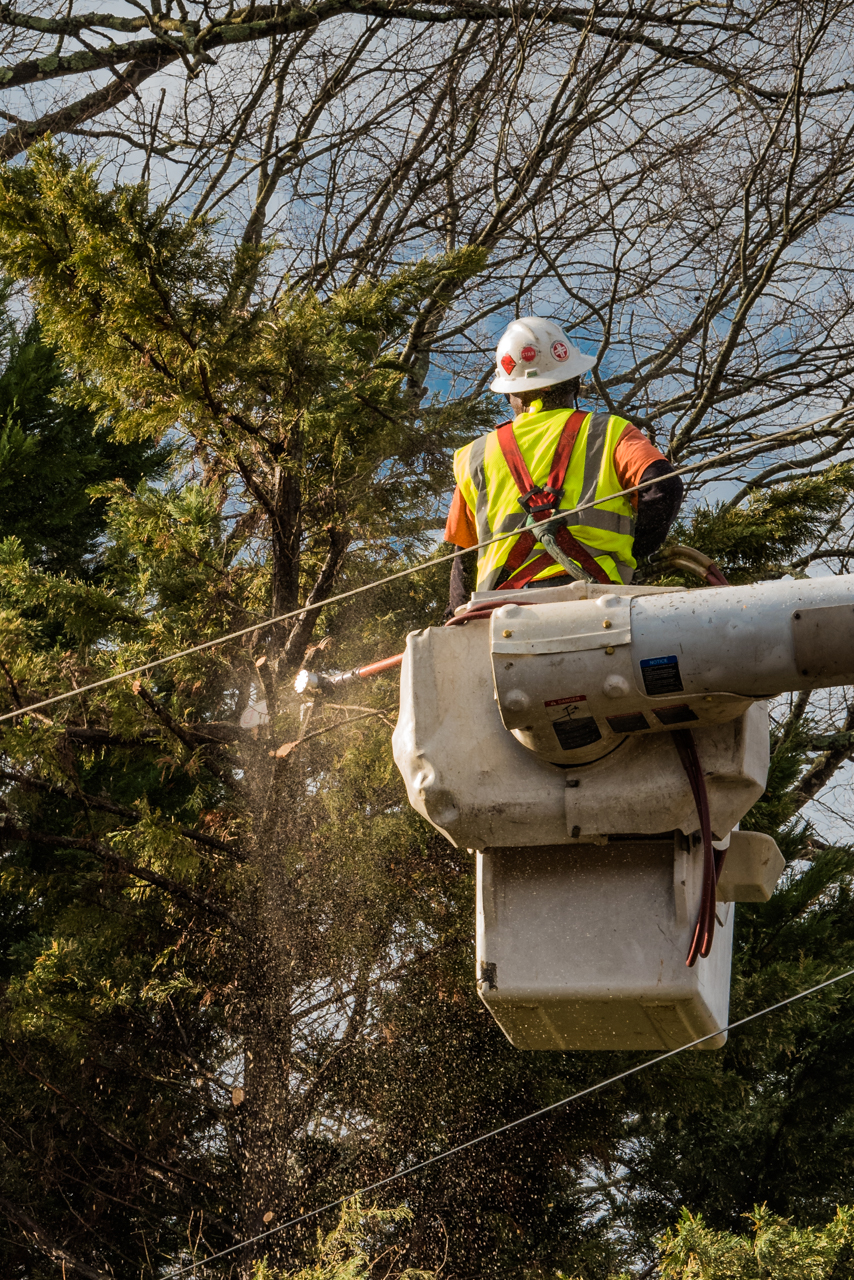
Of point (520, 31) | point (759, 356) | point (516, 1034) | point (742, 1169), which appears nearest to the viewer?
point (516, 1034)

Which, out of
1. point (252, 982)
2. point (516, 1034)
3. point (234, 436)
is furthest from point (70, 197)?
point (516, 1034)

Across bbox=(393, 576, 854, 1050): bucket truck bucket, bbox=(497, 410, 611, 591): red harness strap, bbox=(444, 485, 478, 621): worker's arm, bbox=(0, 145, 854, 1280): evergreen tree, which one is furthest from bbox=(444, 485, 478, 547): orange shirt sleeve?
bbox=(0, 145, 854, 1280): evergreen tree

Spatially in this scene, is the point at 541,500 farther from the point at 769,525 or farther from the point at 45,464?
the point at 45,464

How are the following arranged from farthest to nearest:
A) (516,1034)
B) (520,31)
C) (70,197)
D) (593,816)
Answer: (520,31)
(70,197)
(516,1034)
(593,816)

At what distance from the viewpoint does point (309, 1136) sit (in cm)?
718

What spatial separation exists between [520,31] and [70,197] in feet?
13.8

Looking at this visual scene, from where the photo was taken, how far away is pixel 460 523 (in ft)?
15.7

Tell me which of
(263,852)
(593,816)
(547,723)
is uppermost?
(547,723)

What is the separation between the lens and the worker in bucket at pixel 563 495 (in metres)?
4.33

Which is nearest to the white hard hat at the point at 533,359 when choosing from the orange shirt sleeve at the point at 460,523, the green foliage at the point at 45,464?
the orange shirt sleeve at the point at 460,523

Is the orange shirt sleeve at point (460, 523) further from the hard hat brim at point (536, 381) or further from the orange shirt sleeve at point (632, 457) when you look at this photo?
the orange shirt sleeve at point (632, 457)

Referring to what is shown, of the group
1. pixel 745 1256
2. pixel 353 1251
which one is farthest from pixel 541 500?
pixel 353 1251

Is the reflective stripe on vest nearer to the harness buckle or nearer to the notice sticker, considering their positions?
the harness buckle

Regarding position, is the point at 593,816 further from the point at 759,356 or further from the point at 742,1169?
the point at 759,356
